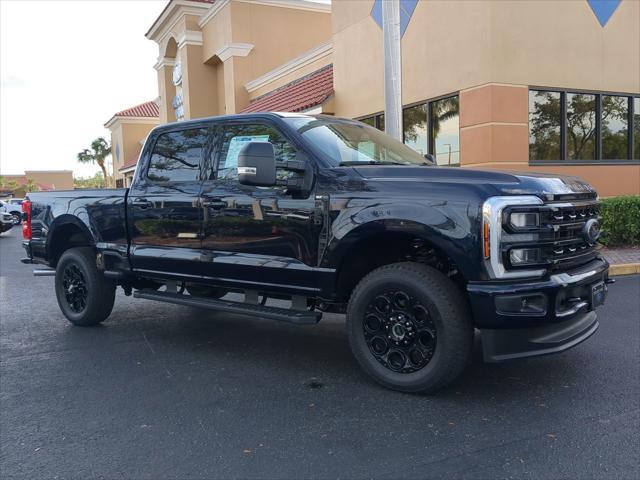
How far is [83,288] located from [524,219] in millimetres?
4806

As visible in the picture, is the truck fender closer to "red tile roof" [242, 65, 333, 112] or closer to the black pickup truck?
the black pickup truck

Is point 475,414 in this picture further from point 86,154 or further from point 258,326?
point 86,154

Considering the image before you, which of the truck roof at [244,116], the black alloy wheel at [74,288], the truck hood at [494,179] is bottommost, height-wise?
the black alloy wheel at [74,288]

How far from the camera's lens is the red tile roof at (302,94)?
1455 centimetres

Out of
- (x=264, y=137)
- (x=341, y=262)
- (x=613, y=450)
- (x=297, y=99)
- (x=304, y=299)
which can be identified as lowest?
(x=613, y=450)

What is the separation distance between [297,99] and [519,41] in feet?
21.7

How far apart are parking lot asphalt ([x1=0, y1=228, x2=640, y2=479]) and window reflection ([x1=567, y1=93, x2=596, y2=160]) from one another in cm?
643

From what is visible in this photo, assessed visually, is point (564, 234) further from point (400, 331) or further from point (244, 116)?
point (244, 116)

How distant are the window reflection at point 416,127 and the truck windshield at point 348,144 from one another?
21.7 ft

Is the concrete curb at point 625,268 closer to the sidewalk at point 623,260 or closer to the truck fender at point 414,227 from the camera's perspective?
the sidewalk at point 623,260

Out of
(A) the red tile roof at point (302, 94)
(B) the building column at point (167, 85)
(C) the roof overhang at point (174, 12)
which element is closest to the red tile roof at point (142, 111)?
(B) the building column at point (167, 85)

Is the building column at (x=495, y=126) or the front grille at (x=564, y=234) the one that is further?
the building column at (x=495, y=126)

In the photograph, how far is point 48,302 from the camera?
25.9 feet

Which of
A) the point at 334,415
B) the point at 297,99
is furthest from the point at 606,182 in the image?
the point at 334,415
